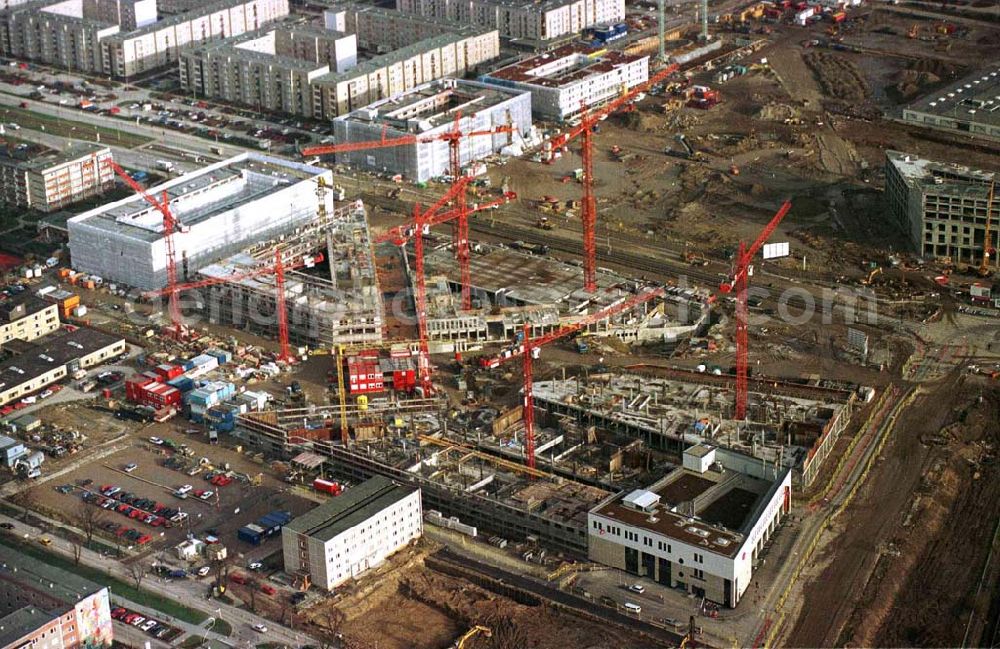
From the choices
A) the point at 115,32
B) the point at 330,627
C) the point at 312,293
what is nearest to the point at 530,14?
the point at 115,32

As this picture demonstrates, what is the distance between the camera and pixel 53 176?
53219 millimetres

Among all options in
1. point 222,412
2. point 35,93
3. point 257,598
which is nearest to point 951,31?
point 35,93

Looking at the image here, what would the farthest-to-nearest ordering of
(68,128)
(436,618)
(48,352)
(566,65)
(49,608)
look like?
(566,65) < (68,128) < (48,352) < (436,618) < (49,608)

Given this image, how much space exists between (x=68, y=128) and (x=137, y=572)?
100ft

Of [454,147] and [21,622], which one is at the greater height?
[454,147]

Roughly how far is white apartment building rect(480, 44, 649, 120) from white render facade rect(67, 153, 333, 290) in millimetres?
10944

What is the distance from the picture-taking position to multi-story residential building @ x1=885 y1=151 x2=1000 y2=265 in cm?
4734

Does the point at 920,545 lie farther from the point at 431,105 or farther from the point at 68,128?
the point at 68,128

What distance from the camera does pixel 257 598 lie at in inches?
1305

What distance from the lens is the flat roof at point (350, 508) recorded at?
33562 millimetres

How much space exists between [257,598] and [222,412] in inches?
310

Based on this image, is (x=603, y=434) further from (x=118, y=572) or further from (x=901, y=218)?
(x=901, y=218)

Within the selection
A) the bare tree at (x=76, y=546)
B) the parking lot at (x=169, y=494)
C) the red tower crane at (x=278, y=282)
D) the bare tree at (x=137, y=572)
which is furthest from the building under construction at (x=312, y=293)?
the bare tree at (x=137, y=572)

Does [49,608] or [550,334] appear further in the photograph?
[550,334]
